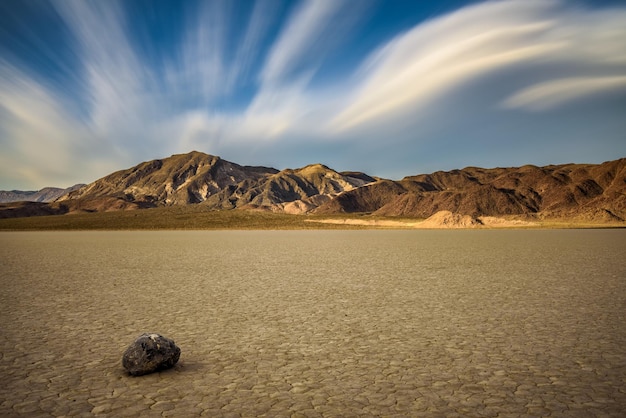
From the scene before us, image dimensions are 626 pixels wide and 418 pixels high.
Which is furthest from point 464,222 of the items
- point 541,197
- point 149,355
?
point 149,355

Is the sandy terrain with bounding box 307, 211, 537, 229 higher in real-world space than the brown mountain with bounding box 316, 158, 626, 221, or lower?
lower

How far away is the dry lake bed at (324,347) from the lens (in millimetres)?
4516

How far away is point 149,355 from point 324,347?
2618mm

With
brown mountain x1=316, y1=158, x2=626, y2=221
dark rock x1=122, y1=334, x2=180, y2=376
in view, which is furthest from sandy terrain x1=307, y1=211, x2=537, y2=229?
dark rock x1=122, y1=334, x2=180, y2=376

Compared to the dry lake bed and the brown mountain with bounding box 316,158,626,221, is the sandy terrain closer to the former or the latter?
the brown mountain with bounding box 316,158,626,221

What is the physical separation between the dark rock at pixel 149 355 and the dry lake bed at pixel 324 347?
124 mm

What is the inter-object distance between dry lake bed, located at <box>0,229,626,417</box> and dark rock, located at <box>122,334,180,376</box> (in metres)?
0.12

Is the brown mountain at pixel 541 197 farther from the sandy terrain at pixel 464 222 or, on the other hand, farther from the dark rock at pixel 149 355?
the dark rock at pixel 149 355

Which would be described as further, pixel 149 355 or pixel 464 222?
pixel 464 222

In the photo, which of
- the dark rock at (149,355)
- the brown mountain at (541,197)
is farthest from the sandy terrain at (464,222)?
the dark rock at (149,355)

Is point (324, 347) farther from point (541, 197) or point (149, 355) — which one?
point (541, 197)

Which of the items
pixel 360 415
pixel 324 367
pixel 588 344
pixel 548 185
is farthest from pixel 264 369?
pixel 548 185

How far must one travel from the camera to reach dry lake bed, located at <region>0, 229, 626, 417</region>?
14.8 feet

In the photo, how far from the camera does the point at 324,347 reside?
6504 mm
